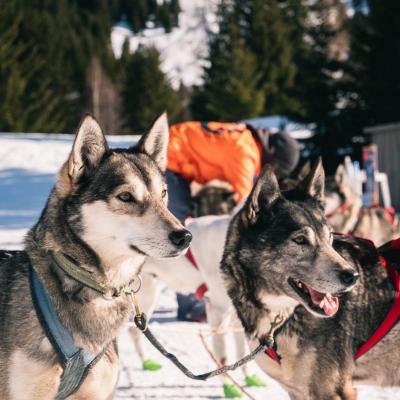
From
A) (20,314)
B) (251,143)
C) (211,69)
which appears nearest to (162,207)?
(20,314)

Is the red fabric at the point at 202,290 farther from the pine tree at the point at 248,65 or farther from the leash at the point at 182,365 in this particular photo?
the pine tree at the point at 248,65

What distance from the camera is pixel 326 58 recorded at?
14.4 metres

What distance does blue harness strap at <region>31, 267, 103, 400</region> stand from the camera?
2012 millimetres

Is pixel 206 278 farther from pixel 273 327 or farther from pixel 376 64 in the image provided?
pixel 376 64

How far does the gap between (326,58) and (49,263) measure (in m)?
13.5

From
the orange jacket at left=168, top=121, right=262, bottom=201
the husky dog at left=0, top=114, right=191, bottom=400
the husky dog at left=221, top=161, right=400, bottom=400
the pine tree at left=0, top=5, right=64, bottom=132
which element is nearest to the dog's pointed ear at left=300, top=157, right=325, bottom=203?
the husky dog at left=221, top=161, right=400, bottom=400

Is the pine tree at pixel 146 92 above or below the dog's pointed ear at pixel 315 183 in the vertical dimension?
below

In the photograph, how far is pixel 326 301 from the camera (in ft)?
8.05

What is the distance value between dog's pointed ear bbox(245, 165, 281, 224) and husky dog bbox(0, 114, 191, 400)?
662mm

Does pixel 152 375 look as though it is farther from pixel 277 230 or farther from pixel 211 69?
pixel 211 69

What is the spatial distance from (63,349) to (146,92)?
92.4 feet

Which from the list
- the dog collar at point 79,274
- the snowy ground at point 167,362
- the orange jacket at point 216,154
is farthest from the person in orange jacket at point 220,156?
the dog collar at point 79,274

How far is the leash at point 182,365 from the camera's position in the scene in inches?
91.3

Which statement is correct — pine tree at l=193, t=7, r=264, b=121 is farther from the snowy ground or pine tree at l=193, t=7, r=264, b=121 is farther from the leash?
the leash
